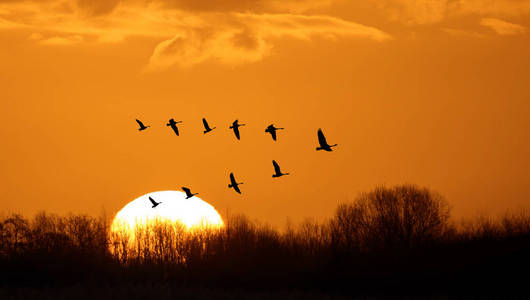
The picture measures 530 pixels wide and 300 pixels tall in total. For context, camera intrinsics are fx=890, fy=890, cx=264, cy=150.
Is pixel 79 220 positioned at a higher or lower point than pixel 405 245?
higher

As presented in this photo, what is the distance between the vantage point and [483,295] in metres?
48.3

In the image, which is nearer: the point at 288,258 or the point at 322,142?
the point at 322,142

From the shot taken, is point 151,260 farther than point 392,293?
Yes

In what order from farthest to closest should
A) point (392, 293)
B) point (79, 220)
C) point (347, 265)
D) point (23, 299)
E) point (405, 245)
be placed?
1. point (79, 220)
2. point (405, 245)
3. point (347, 265)
4. point (392, 293)
5. point (23, 299)

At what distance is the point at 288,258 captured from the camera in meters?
65.4

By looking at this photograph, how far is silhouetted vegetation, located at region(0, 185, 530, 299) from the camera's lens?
174ft

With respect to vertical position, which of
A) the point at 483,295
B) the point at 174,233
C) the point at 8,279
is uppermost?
the point at 174,233

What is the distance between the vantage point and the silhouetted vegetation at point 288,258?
174ft

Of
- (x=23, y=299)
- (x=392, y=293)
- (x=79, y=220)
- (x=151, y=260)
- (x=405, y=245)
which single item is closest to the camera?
(x=23, y=299)

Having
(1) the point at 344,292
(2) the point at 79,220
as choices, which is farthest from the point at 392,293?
(2) the point at 79,220

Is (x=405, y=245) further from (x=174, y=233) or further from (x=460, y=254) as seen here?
(x=174, y=233)

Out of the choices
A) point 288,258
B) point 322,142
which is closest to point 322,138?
point 322,142

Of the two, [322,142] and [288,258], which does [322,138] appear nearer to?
[322,142]

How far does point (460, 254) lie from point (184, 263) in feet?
67.1
